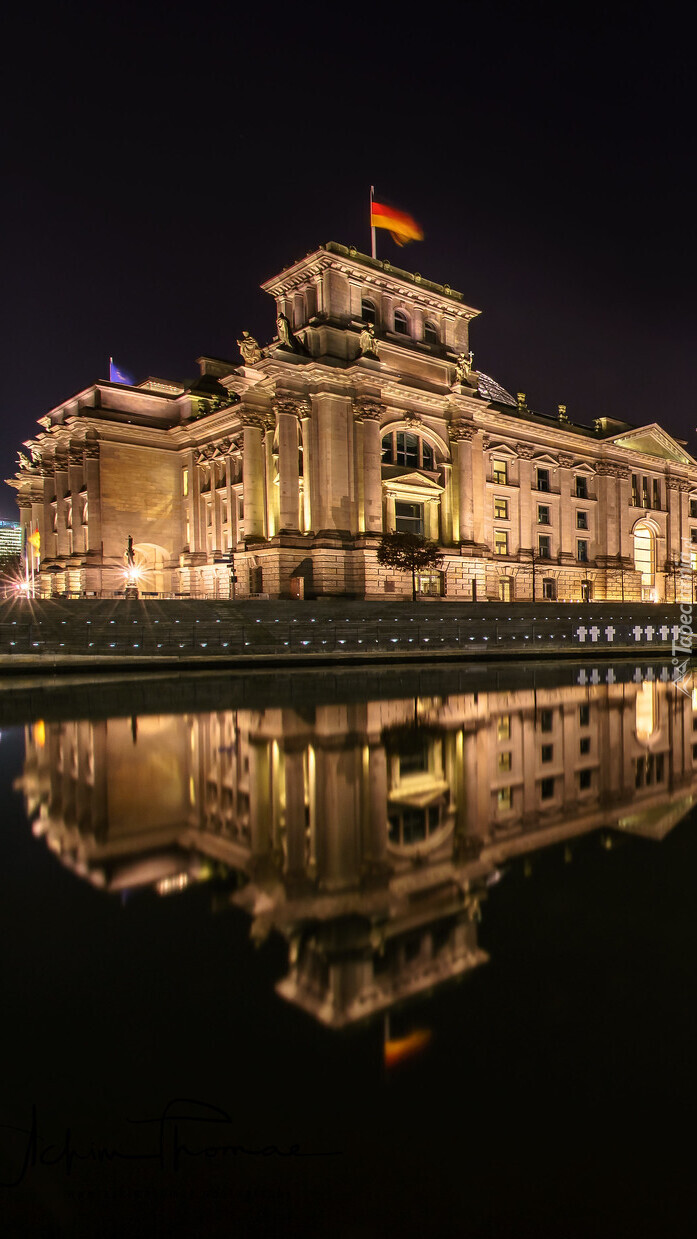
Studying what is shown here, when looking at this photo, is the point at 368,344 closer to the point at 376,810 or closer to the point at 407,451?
the point at 407,451

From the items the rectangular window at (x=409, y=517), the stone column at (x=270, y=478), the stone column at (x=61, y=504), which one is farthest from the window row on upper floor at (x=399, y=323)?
the stone column at (x=61, y=504)

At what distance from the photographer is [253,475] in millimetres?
52781

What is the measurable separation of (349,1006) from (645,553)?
7909cm

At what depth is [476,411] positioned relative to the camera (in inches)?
2233

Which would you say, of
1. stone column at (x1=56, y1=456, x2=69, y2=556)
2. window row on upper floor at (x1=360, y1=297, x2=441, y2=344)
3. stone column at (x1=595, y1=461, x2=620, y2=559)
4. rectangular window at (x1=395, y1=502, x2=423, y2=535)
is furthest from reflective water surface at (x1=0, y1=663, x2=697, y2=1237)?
stone column at (x1=595, y1=461, x2=620, y2=559)

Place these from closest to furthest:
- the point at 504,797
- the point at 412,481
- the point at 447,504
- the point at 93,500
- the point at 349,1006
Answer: the point at 349,1006, the point at 504,797, the point at 412,481, the point at 447,504, the point at 93,500

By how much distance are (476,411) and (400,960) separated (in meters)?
57.6

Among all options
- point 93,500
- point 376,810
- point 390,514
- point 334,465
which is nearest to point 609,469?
point 390,514

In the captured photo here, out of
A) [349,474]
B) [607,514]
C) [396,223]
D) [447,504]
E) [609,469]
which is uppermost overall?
[396,223]

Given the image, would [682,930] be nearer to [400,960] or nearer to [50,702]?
[400,960]

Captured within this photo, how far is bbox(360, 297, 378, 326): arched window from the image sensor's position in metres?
53.5

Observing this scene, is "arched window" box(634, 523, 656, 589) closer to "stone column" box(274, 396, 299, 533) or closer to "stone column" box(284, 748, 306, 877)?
"stone column" box(274, 396, 299, 533)

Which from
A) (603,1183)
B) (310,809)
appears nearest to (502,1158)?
(603,1183)

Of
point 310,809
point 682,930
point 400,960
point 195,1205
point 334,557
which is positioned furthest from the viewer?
point 334,557
